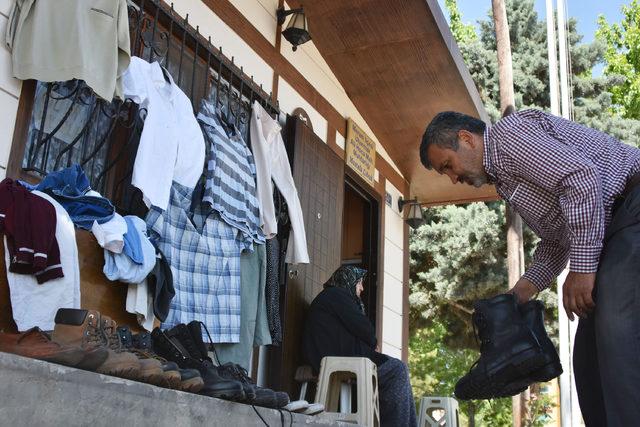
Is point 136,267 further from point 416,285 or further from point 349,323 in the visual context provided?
point 416,285

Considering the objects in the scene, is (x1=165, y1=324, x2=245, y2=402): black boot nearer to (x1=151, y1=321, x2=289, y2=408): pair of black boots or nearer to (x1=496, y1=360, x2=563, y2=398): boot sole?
(x1=151, y1=321, x2=289, y2=408): pair of black boots

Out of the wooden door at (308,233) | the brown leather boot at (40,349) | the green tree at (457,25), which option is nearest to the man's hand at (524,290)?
the brown leather boot at (40,349)

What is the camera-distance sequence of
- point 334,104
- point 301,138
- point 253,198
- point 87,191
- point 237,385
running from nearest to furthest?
1. point 237,385
2. point 87,191
3. point 253,198
4. point 301,138
5. point 334,104

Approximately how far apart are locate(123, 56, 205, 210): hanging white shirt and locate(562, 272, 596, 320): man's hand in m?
1.83

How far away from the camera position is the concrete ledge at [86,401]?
139 cm

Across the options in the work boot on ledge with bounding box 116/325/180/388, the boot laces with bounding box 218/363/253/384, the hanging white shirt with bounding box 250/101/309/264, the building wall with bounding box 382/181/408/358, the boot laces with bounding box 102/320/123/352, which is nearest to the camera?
the work boot on ledge with bounding box 116/325/180/388

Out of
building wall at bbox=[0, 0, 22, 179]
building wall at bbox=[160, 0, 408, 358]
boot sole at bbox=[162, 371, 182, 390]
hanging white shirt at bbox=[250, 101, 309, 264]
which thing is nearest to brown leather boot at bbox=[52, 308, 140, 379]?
boot sole at bbox=[162, 371, 182, 390]

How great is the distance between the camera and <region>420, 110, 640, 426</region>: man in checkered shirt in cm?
201

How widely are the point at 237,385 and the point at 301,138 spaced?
309 cm

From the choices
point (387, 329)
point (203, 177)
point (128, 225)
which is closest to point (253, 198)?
point (203, 177)

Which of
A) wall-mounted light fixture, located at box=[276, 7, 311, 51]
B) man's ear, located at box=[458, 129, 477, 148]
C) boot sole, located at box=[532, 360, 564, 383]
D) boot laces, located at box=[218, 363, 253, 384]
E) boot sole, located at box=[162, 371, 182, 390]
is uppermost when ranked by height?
wall-mounted light fixture, located at box=[276, 7, 311, 51]

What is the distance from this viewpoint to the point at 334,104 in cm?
604

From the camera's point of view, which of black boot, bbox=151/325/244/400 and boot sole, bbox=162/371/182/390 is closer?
boot sole, bbox=162/371/182/390

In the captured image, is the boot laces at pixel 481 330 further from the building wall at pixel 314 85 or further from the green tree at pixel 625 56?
the green tree at pixel 625 56
